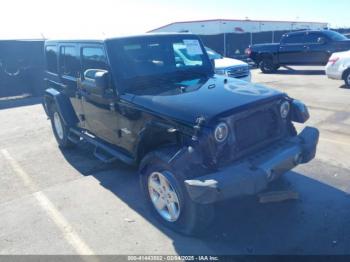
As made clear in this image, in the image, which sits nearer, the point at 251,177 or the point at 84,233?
the point at 251,177

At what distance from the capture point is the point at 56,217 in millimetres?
4266

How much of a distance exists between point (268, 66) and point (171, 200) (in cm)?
Answer: 1477

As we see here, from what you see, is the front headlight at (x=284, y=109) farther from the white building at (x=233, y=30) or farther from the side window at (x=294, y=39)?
the side window at (x=294, y=39)

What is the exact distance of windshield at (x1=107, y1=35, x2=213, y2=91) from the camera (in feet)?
14.4

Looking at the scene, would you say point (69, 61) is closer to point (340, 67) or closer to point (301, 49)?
point (340, 67)

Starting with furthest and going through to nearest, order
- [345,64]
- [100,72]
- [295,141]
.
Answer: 1. [345,64]
2. [100,72]
3. [295,141]

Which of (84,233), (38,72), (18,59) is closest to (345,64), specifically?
(84,233)

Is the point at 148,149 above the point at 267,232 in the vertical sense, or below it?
above

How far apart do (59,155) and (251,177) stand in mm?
4388

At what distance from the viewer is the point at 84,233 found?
389cm

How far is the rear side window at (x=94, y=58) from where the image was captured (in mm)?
4566

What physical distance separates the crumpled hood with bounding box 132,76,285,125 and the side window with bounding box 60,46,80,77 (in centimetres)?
185

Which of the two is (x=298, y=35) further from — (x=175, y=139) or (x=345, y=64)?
(x=175, y=139)

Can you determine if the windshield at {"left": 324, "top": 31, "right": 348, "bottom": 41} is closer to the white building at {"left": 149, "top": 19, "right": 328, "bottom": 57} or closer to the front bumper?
the white building at {"left": 149, "top": 19, "right": 328, "bottom": 57}
